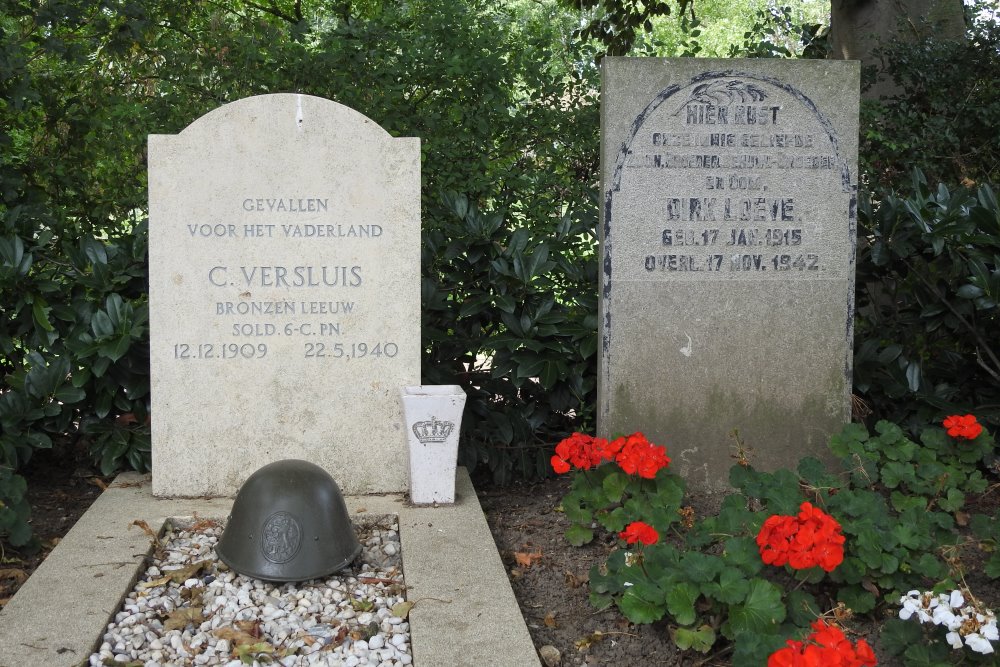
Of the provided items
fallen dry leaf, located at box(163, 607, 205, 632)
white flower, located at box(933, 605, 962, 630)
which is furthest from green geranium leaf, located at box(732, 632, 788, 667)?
fallen dry leaf, located at box(163, 607, 205, 632)

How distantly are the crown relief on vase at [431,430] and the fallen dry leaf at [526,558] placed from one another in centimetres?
59

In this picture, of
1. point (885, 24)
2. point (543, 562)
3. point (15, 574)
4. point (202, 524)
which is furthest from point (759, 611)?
point (885, 24)

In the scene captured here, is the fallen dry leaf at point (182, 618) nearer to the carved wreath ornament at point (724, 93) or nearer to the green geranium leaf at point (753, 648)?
the green geranium leaf at point (753, 648)

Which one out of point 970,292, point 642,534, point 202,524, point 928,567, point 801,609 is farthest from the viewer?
point 970,292

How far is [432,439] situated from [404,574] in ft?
2.84

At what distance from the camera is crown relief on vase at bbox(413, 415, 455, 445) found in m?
4.30

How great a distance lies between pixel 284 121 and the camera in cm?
A: 439

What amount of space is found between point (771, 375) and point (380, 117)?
3.74 meters

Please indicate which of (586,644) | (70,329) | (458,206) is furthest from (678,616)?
(70,329)

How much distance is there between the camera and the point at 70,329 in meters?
4.84

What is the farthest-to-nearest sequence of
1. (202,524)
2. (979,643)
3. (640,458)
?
1. (202,524)
2. (640,458)
3. (979,643)

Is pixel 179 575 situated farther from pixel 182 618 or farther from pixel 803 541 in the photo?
pixel 803 541

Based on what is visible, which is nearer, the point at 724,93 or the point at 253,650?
the point at 253,650

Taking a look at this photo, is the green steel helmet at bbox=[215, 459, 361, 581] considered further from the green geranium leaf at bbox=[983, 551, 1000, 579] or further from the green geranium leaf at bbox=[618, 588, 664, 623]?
the green geranium leaf at bbox=[983, 551, 1000, 579]
